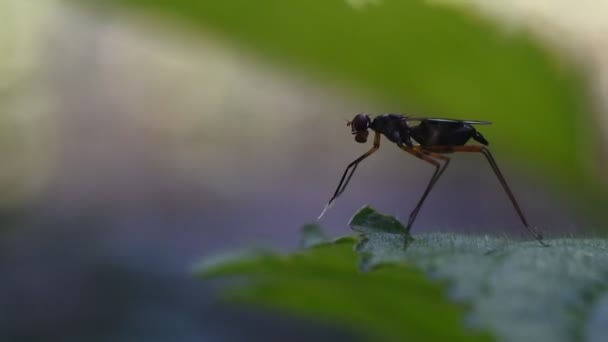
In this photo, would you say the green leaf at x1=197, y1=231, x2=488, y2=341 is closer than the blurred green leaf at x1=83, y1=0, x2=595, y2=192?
Yes

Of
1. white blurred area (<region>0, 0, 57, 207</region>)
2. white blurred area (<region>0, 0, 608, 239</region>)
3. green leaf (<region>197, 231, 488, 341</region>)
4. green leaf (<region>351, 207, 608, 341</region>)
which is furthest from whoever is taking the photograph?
white blurred area (<region>0, 0, 57, 207</region>)

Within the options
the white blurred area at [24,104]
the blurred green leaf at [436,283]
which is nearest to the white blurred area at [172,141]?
the white blurred area at [24,104]

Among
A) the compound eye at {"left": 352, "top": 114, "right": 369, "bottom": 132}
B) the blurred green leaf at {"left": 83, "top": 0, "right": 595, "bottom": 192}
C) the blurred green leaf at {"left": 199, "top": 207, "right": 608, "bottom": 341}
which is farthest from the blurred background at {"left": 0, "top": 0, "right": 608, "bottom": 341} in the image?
the blurred green leaf at {"left": 199, "top": 207, "right": 608, "bottom": 341}

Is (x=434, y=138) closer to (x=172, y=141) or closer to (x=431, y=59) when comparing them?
(x=431, y=59)

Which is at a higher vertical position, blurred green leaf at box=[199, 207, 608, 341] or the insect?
the insect

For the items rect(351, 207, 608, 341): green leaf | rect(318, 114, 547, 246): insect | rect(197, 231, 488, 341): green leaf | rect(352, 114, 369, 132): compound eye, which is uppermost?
rect(352, 114, 369, 132): compound eye

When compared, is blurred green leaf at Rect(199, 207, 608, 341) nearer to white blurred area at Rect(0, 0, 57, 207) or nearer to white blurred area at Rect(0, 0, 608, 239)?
white blurred area at Rect(0, 0, 608, 239)

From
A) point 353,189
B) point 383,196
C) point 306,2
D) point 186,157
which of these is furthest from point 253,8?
point 186,157
